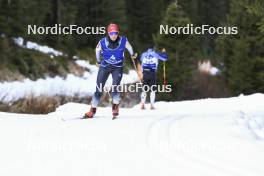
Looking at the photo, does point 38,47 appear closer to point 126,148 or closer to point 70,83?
point 70,83

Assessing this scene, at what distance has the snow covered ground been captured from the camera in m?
5.33

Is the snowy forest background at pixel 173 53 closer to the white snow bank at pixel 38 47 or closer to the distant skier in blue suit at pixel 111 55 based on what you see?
the white snow bank at pixel 38 47

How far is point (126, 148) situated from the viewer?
6.43 metres

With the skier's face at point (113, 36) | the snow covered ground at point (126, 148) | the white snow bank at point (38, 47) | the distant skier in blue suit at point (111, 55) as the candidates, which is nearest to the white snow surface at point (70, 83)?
the white snow bank at point (38, 47)

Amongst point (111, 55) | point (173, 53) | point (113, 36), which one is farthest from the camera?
point (173, 53)

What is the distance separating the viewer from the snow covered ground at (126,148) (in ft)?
17.5

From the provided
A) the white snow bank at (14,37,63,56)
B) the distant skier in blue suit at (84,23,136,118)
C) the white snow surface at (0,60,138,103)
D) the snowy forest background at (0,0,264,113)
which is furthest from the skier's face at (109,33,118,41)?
the white snow bank at (14,37,63,56)

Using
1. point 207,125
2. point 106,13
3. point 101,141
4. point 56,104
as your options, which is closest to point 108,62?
point 207,125

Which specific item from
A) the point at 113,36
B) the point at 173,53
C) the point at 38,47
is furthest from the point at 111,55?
the point at 38,47

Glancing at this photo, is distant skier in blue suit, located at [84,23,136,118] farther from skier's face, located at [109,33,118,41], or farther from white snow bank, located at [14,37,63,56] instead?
white snow bank, located at [14,37,63,56]

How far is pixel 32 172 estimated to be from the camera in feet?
17.1

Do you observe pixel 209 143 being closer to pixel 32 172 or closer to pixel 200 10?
pixel 32 172

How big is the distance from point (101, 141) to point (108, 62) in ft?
10.8

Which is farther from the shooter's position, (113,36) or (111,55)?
(111,55)
